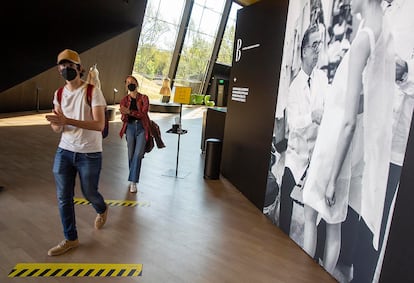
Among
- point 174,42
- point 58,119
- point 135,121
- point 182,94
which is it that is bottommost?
point 135,121

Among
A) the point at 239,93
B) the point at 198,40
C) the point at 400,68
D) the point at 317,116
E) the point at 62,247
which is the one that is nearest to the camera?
the point at 400,68

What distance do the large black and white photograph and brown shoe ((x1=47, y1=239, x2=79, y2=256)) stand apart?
2216 millimetres

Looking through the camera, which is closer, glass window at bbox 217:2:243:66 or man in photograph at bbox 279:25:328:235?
man in photograph at bbox 279:25:328:235

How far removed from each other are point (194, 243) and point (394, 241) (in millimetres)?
1818

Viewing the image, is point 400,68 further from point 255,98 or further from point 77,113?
point 255,98

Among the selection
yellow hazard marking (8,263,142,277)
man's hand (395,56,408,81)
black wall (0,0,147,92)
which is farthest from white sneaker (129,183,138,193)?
black wall (0,0,147,92)

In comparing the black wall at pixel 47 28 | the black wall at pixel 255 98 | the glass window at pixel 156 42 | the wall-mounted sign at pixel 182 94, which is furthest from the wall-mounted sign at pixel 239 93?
the glass window at pixel 156 42

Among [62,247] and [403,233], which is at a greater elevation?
[403,233]

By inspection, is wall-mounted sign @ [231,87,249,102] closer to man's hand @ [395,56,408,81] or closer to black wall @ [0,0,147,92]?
man's hand @ [395,56,408,81]

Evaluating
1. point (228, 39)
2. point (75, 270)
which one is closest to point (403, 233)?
point (75, 270)

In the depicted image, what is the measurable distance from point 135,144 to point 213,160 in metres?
1.56

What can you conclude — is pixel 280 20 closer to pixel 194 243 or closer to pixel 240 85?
pixel 240 85

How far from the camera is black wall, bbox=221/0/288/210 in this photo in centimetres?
415

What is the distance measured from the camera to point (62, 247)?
2.83 meters
